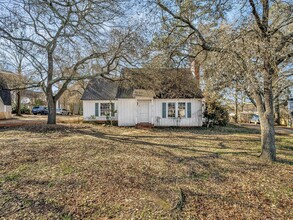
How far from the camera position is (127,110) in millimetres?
15617

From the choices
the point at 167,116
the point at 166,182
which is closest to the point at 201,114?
the point at 167,116

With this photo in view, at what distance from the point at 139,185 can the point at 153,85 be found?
397 inches

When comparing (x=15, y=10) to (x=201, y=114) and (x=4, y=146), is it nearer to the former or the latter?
(x=4, y=146)

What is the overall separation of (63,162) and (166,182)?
10.1 ft

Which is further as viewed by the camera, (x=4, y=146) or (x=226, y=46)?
(x=4, y=146)

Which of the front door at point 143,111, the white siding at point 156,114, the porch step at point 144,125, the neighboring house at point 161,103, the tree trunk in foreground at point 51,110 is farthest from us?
the front door at point 143,111

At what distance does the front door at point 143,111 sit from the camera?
50.9 feet

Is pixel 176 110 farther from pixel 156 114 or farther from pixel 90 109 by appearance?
pixel 90 109

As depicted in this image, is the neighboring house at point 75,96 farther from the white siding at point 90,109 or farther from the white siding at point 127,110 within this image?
the white siding at point 127,110

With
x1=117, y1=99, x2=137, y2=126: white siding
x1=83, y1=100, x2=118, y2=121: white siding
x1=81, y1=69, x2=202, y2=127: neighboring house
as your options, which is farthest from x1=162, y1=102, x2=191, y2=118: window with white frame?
x1=83, y1=100, x2=118, y2=121: white siding

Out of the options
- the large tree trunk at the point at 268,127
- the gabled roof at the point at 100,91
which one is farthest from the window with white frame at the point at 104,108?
the large tree trunk at the point at 268,127

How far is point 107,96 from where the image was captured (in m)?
17.7

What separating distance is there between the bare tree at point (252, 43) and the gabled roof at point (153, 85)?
4737 millimetres

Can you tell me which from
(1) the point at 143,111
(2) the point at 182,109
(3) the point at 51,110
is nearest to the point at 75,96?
(3) the point at 51,110
